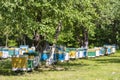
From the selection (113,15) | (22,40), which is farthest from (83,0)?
(22,40)

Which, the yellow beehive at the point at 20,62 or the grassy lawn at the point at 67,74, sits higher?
the yellow beehive at the point at 20,62

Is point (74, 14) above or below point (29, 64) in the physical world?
above

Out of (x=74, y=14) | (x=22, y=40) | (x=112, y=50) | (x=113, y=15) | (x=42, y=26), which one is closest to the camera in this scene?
(x=42, y=26)

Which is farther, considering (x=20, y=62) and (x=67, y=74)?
(x=20, y=62)

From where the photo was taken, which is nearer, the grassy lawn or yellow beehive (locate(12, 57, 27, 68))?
the grassy lawn

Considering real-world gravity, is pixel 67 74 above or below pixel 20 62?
below

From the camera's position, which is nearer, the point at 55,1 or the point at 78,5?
the point at 55,1

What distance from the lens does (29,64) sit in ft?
73.5

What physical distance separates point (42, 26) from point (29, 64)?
3032 mm

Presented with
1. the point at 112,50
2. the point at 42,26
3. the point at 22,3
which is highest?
the point at 22,3

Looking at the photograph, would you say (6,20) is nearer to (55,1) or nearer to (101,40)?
(55,1)

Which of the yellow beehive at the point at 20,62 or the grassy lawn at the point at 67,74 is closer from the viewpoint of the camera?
the grassy lawn at the point at 67,74

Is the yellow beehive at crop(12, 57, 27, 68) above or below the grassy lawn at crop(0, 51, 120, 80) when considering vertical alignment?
above

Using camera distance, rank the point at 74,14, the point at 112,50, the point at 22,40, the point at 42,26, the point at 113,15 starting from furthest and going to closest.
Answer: the point at 22,40 → the point at 112,50 → the point at 113,15 → the point at 74,14 → the point at 42,26
